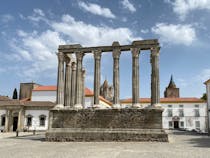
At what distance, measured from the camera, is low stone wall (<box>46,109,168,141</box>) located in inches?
727

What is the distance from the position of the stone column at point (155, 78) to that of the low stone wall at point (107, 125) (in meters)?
0.91

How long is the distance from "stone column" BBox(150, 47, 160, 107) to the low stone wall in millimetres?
911

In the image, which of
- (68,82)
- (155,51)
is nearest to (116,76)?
(155,51)

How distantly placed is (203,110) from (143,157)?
180 feet

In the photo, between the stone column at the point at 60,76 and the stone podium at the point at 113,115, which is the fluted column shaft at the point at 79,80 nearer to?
the stone podium at the point at 113,115

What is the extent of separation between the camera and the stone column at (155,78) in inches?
754

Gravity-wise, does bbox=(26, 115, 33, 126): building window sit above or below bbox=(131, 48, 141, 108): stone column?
below

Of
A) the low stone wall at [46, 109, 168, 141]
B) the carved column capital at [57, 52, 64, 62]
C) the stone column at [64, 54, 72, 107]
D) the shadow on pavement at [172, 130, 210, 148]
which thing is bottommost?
the shadow on pavement at [172, 130, 210, 148]

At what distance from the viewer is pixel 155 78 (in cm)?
1955

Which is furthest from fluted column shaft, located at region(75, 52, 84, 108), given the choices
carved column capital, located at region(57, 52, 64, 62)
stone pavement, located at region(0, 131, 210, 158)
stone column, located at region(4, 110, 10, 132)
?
stone column, located at region(4, 110, 10, 132)

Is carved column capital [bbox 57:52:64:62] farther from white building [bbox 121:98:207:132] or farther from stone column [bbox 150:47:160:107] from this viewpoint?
white building [bbox 121:98:207:132]

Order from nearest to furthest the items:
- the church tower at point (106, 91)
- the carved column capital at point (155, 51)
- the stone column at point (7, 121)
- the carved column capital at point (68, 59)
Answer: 1. the carved column capital at point (155, 51)
2. the carved column capital at point (68, 59)
3. the stone column at point (7, 121)
4. the church tower at point (106, 91)

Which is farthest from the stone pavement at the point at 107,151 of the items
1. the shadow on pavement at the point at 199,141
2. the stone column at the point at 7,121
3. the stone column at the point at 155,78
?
the stone column at the point at 7,121

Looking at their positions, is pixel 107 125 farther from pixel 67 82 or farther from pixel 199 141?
pixel 199 141
